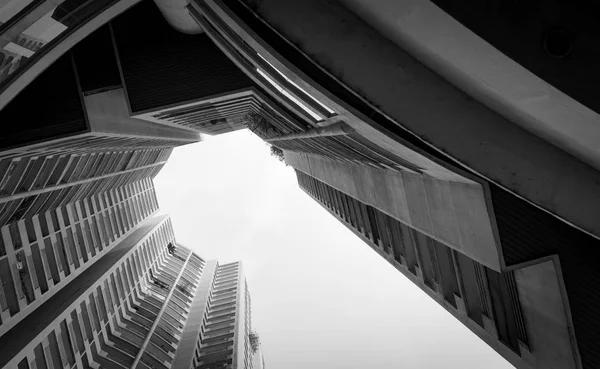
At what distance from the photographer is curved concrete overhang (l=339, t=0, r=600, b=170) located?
4.55m

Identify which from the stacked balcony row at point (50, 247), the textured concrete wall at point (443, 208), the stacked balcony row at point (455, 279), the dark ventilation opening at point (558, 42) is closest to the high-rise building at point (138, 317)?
the stacked balcony row at point (50, 247)

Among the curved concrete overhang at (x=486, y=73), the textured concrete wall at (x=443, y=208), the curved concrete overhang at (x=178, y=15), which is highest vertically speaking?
the curved concrete overhang at (x=178, y=15)

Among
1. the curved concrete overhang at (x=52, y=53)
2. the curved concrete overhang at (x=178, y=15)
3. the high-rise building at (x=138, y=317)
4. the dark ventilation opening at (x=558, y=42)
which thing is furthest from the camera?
the high-rise building at (x=138, y=317)

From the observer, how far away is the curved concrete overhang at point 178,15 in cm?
1627

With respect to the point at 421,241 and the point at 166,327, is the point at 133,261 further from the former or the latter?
the point at 421,241

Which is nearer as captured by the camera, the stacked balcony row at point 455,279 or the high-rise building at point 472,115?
the high-rise building at point 472,115

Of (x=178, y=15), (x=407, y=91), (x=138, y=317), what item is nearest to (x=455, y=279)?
(x=407, y=91)

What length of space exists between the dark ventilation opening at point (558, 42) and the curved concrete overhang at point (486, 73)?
366 mm

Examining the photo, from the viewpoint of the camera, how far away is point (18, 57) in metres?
12.3

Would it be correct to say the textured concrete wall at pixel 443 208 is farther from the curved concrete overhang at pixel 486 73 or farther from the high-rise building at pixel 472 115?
the curved concrete overhang at pixel 486 73

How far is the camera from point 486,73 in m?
4.94

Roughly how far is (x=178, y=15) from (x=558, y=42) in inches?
626

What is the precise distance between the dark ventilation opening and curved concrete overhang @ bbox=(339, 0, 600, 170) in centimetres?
37

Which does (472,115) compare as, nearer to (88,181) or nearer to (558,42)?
(558,42)
